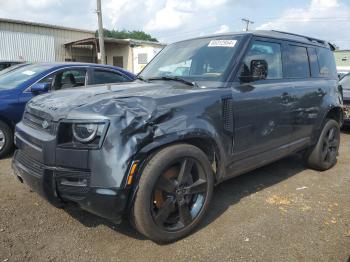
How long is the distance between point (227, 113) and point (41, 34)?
25.1 metres

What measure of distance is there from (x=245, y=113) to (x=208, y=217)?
1135mm

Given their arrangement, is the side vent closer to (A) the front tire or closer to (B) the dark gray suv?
(B) the dark gray suv

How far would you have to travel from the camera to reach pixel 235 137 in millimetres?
3479

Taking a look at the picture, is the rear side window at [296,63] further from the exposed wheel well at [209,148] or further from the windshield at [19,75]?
the windshield at [19,75]

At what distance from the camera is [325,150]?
5.21 metres

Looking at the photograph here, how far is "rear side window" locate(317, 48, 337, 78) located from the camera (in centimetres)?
513

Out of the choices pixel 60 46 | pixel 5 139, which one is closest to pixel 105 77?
pixel 5 139

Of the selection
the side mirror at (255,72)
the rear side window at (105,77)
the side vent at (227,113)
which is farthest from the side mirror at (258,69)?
the rear side window at (105,77)

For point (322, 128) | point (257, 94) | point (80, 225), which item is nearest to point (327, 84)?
point (322, 128)

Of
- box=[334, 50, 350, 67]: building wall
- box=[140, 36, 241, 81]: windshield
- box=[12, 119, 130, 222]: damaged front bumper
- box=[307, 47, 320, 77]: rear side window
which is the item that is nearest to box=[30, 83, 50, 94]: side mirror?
box=[140, 36, 241, 81]: windshield

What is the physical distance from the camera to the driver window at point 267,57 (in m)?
3.69

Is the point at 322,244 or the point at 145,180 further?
the point at 322,244

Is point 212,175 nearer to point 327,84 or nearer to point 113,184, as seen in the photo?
point 113,184

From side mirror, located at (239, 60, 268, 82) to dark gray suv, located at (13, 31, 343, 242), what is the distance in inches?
0.4
